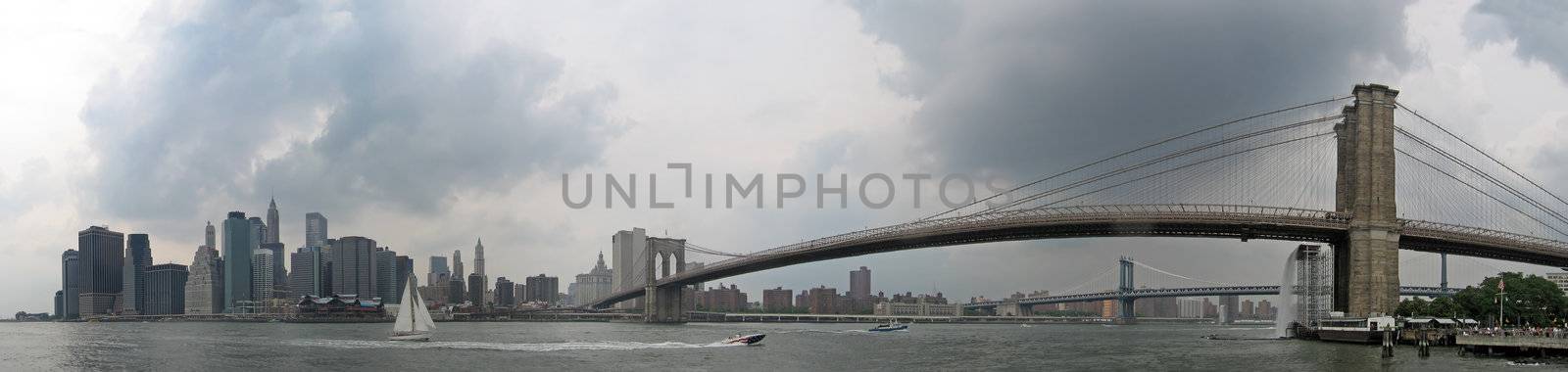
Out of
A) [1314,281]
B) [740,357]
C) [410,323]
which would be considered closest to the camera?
[740,357]

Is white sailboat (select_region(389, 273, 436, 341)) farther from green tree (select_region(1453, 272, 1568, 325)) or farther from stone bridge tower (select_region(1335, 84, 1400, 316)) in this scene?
green tree (select_region(1453, 272, 1568, 325))

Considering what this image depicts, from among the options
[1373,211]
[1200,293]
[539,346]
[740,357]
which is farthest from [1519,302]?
[1200,293]

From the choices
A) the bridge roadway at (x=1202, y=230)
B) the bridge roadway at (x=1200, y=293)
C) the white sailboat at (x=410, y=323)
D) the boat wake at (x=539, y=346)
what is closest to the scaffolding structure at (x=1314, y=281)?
the bridge roadway at (x=1202, y=230)

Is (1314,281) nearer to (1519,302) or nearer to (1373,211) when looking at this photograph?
(1373,211)

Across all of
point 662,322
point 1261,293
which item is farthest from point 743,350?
point 1261,293

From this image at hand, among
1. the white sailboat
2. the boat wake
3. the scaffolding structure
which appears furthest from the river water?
the scaffolding structure

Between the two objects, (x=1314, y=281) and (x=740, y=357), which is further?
(x=1314, y=281)
